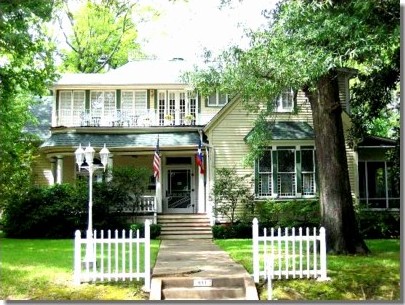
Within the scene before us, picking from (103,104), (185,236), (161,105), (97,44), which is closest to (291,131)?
(185,236)

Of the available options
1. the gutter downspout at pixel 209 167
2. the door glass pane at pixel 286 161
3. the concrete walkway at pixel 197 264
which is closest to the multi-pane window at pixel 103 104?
the gutter downspout at pixel 209 167

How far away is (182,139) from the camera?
18.8 metres

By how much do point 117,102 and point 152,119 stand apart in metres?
1.59

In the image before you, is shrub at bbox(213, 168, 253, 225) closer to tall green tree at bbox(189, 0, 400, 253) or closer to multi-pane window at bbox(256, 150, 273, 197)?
multi-pane window at bbox(256, 150, 273, 197)

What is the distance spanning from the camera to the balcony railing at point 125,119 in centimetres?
1980

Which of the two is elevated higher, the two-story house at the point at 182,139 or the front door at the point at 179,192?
the two-story house at the point at 182,139

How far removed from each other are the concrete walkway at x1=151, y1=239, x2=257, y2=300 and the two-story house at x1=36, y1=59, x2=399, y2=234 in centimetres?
483

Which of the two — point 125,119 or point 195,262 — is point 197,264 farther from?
point 125,119

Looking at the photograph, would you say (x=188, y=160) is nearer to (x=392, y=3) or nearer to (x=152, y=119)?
(x=152, y=119)

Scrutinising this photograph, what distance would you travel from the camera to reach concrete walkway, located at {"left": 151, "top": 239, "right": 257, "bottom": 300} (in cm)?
816

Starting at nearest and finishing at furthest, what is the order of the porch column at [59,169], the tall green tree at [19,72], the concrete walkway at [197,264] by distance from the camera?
the concrete walkway at [197,264] < the tall green tree at [19,72] < the porch column at [59,169]

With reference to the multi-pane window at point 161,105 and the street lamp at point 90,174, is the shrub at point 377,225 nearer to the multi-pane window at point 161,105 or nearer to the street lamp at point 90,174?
the multi-pane window at point 161,105

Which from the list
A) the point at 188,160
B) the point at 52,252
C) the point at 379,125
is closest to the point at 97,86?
the point at 188,160

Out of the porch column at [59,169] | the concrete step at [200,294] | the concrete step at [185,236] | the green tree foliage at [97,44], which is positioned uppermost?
the green tree foliage at [97,44]
